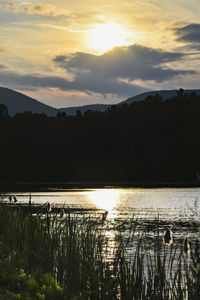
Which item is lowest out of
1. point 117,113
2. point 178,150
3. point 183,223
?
point 183,223

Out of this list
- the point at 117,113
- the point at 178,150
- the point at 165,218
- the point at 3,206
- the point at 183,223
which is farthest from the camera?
the point at 117,113

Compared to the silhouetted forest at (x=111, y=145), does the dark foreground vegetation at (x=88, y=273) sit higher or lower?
lower

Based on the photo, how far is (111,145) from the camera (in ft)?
370

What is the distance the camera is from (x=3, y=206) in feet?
52.6

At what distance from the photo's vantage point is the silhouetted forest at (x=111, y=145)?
4402 inches

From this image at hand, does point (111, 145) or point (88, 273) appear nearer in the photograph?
point (88, 273)

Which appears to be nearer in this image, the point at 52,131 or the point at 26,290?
the point at 26,290

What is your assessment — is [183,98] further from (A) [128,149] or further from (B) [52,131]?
(B) [52,131]

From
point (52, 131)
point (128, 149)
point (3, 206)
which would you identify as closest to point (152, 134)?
point (128, 149)

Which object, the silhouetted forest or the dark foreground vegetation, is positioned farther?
the silhouetted forest

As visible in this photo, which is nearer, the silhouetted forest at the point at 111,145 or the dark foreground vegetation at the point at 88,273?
the dark foreground vegetation at the point at 88,273

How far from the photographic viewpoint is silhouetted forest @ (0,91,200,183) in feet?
367

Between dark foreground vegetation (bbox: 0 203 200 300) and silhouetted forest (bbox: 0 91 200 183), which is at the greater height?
silhouetted forest (bbox: 0 91 200 183)

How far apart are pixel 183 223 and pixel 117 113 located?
3582 inches
